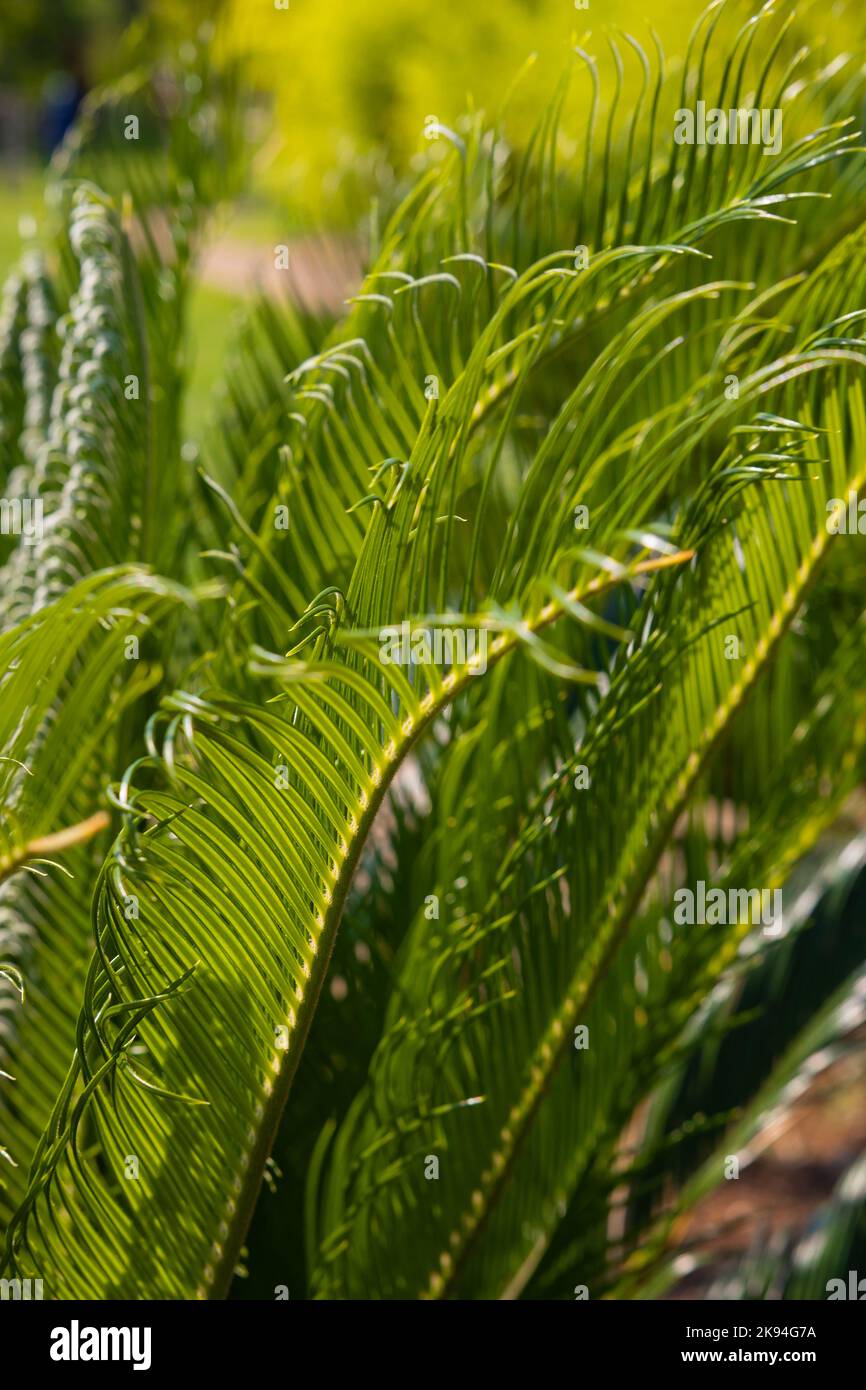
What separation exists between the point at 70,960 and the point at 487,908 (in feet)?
1.58

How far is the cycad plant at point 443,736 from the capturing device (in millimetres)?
1006

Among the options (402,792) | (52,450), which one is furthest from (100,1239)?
(52,450)

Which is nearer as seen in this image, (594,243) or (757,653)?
(757,653)

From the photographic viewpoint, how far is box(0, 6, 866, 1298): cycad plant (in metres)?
1.01

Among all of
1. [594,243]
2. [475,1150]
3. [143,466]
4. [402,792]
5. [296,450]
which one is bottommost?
[475,1150]

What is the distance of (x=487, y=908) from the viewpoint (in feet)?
4.16

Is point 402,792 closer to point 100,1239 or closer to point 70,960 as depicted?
point 70,960

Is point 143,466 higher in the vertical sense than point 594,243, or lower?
lower

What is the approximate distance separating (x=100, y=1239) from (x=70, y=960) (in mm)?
348

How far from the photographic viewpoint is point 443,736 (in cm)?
196

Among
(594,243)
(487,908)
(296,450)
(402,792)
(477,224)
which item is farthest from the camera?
(402,792)
